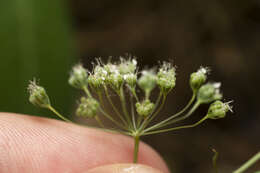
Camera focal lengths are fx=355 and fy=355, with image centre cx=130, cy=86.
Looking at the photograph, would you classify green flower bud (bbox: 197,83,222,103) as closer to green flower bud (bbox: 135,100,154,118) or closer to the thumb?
green flower bud (bbox: 135,100,154,118)

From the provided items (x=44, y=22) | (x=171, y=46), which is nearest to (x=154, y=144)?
(x=171, y=46)

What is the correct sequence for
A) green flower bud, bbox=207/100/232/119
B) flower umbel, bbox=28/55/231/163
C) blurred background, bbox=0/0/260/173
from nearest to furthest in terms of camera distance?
flower umbel, bbox=28/55/231/163, green flower bud, bbox=207/100/232/119, blurred background, bbox=0/0/260/173

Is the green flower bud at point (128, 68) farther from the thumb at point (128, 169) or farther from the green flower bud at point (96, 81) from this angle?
the thumb at point (128, 169)

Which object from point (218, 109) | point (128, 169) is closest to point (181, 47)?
point (218, 109)

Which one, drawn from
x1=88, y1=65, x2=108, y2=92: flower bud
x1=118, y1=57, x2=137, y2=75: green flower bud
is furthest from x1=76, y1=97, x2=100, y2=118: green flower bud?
x1=118, y1=57, x2=137, y2=75: green flower bud

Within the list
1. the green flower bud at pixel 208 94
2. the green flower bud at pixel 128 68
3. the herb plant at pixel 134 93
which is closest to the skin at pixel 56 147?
the herb plant at pixel 134 93

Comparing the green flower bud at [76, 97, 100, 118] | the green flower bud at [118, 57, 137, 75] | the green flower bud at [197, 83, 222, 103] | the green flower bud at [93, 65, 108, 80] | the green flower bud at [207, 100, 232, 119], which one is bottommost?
the green flower bud at [76, 97, 100, 118]
